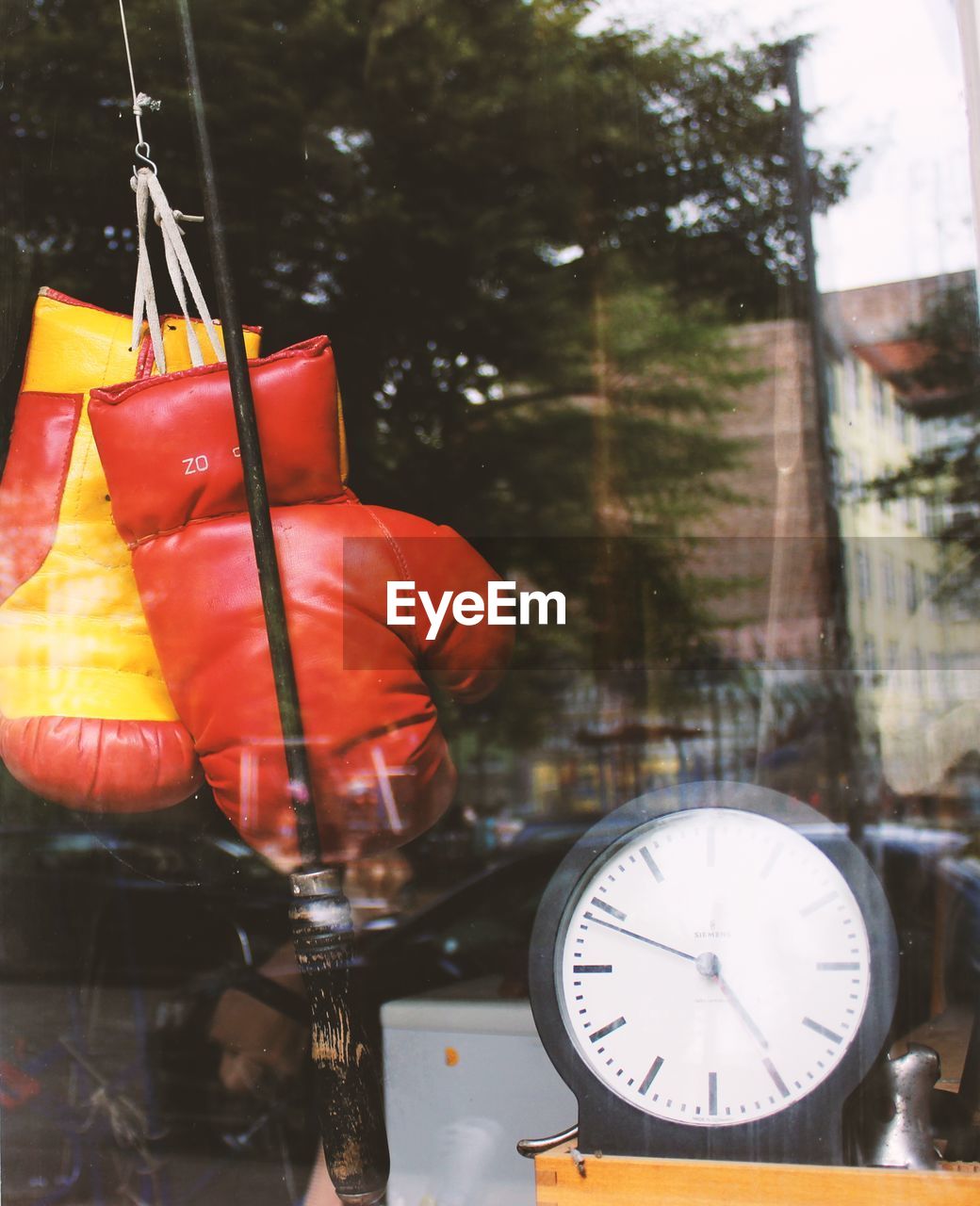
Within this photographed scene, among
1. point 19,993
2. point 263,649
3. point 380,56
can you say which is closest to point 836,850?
point 263,649

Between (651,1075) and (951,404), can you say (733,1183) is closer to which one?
(651,1075)

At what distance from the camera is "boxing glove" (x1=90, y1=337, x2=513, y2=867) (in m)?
1.39

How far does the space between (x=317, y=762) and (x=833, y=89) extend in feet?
4.36

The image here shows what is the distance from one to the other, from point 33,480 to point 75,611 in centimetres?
20

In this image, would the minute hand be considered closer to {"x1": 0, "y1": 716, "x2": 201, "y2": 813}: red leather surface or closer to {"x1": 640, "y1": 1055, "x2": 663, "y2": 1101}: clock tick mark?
{"x1": 640, "y1": 1055, "x2": 663, "y2": 1101}: clock tick mark

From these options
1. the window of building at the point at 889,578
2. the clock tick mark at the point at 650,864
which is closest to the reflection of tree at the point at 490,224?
the window of building at the point at 889,578

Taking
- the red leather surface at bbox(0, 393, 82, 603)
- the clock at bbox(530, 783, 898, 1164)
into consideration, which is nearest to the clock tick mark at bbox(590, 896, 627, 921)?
the clock at bbox(530, 783, 898, 1164)

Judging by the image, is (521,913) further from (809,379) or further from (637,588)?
(809,379)

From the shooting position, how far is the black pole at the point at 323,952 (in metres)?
1.36

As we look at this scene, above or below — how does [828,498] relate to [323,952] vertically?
above

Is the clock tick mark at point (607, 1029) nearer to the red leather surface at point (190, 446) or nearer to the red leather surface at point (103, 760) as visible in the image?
the red leather surface at point (103, 760)

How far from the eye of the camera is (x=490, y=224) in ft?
6.54

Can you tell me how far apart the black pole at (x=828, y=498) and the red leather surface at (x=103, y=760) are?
3.13 feet

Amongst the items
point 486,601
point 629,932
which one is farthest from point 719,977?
point 486,601
